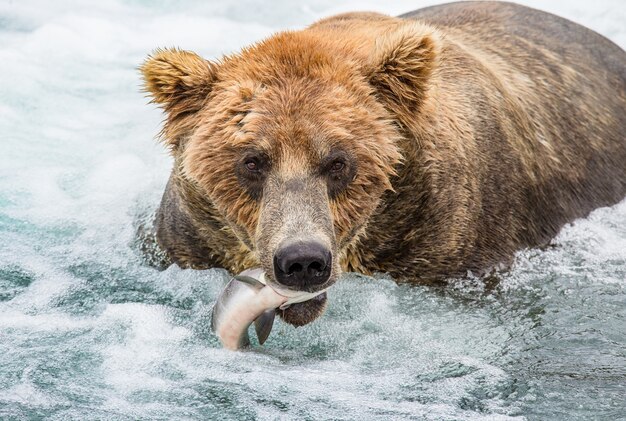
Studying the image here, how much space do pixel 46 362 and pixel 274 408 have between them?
3.67 feet

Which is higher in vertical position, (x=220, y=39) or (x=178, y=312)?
(x=220, y=39)

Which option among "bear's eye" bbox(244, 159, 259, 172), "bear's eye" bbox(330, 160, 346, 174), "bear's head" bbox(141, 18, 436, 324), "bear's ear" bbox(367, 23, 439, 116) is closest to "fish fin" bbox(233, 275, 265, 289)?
"bear's head" bbox(141, 18, 436, 324)

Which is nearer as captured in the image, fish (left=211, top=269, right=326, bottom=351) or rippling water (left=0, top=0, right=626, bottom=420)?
rippling water (left=0, top=0, right=626, bottom=420)

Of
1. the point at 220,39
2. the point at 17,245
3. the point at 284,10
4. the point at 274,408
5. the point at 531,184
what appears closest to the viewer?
the point at 274,408

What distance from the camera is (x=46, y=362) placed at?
484 centimetres

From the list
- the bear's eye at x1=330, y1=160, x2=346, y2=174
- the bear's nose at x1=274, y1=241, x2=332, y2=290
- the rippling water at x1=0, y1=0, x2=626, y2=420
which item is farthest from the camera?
the bear's eye at x1=330, y1=160, x2=346, y2=174

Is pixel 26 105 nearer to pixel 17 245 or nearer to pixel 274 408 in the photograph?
pixel 17 245

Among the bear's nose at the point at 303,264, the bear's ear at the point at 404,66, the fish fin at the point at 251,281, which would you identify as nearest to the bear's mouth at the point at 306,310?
the fish fin at the point at 251,281

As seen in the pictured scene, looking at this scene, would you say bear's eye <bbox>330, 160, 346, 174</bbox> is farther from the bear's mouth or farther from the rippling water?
the rippling water

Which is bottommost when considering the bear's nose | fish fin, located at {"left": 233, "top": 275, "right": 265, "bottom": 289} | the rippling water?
the rippling water

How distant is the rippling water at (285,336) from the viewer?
4504mm

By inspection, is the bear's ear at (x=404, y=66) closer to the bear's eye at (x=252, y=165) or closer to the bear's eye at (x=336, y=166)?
the bear's eye at (x=336, y=166)

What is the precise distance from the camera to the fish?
4.73 metres

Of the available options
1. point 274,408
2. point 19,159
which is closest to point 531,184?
point 274,408
